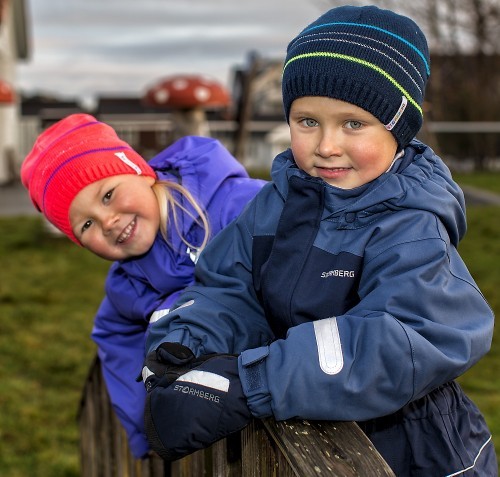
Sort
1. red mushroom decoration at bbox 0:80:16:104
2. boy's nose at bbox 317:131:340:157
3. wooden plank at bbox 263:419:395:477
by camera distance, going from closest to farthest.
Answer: wooden plank at bbox 263:419:395:477 < boy's nose at bbox 317:131:340:157 < red mushroom decoration at bbox 0:80:16:104

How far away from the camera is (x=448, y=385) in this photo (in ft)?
6.02

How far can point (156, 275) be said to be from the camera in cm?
250

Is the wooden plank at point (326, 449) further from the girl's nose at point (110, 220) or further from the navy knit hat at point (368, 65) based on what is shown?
the girl's nose at point (110, 220)

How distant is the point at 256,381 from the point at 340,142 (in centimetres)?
53

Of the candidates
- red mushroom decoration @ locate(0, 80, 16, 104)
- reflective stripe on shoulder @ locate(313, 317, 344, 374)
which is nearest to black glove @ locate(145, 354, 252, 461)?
reflective stripe on shoulder @ locate(313, 317, 344, 374)

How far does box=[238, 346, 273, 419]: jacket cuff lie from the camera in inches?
61.6

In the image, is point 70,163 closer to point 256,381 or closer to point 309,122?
point 309,122

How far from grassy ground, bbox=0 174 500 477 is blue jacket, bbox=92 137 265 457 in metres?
2.19

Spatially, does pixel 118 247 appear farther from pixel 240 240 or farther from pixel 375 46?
pixel 375 46

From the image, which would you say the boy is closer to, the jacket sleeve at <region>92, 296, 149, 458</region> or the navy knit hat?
the navy knit hat

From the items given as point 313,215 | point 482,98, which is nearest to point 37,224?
point 313,215

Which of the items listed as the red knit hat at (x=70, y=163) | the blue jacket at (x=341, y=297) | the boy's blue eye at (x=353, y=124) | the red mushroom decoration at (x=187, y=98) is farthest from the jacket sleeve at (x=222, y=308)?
the red mushroom decoration at (x=187, y=98)

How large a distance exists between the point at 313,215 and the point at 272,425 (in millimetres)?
463

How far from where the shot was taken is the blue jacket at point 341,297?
1541 millimetres
